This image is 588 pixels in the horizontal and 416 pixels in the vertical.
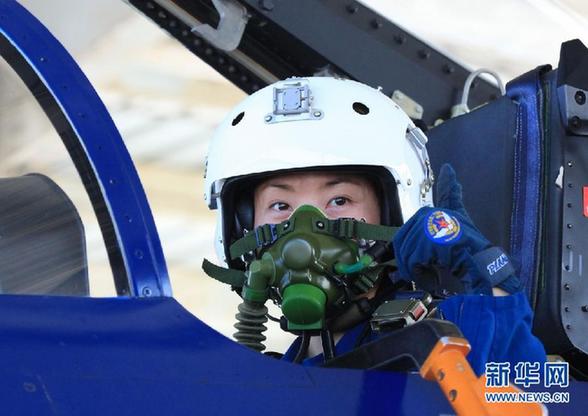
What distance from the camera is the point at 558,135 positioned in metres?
2.35

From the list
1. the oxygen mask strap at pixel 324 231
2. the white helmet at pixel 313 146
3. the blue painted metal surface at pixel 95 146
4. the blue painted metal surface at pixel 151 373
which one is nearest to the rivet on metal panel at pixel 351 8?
the white helmet at pixel 313 146

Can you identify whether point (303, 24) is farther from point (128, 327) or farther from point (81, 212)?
point (128, 327)

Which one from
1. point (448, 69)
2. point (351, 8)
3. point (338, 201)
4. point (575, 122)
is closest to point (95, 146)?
point (338, 201)

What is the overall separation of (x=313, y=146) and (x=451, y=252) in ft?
1.64

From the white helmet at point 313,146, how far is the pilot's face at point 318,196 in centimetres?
3

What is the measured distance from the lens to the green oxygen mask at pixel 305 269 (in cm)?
181

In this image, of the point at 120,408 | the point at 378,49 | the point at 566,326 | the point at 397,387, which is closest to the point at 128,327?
the point at 120,408

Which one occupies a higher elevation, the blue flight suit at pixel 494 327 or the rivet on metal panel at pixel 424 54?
the rivet on metal panel at pixel 424 54

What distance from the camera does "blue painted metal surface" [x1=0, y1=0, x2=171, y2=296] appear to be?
4.54 feet

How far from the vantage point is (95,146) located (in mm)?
1435

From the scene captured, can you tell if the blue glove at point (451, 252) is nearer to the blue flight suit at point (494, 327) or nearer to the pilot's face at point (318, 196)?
the blue flight suit at point (494, 327)

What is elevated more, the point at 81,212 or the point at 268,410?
the point at 81,212

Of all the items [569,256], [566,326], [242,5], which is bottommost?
[566,326]

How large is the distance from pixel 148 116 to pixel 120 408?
280cm
